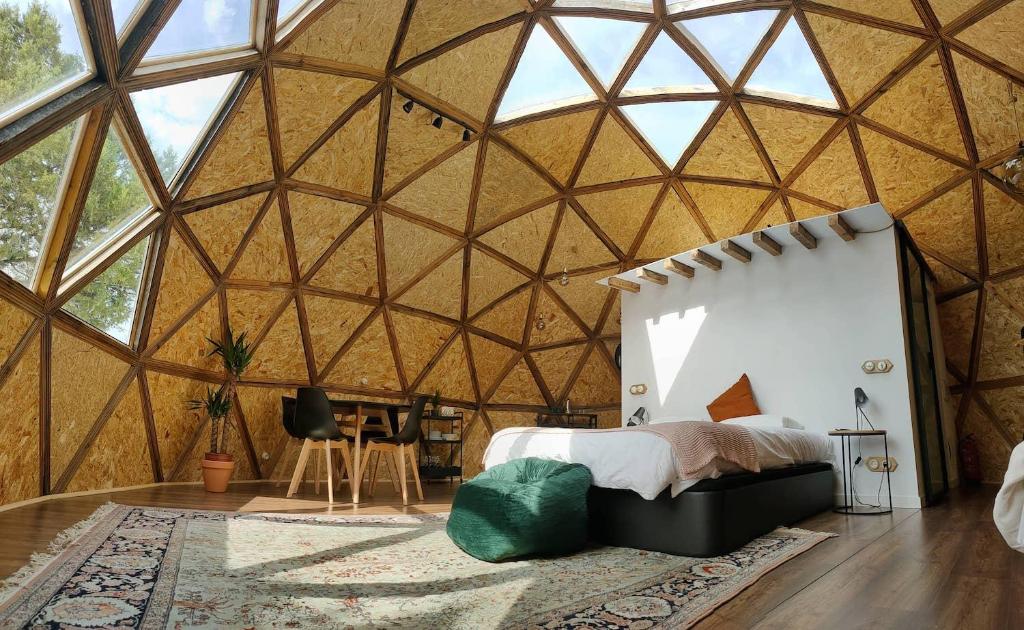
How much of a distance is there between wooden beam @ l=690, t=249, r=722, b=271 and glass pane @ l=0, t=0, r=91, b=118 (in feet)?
21.1

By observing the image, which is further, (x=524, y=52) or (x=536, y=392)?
(x=536, y=392)

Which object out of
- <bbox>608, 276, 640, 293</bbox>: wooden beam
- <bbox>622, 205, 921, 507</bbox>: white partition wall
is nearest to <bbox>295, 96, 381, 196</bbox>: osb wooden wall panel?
<bbox>608, 276, 640, 293</bbox>: wooden beam

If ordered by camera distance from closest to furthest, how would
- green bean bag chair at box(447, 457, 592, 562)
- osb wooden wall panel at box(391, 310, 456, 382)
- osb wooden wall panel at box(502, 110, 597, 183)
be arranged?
green bean bag chair at box(447, 457, 592, 562) < osb wooden wall panel at box(502, 110, 597, 183) < osb wooden wall panel at box(391, 310, 456, 382)

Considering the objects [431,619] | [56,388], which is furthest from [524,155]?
[431,619]

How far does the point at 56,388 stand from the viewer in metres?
5.79

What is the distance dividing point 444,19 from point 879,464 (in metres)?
6.21

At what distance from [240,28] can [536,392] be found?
790 centimetres

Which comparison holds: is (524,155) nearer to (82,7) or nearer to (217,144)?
(217,144)

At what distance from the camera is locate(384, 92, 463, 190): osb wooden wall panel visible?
25.0 ft

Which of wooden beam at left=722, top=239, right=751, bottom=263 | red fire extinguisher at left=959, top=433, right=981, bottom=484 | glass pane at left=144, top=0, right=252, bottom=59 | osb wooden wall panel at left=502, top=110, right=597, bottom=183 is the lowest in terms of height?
red fire extinguisher at left=959, top=433, right=981, bottom=484

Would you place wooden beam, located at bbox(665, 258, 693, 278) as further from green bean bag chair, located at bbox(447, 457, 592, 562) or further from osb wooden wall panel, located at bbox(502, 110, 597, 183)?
green bean bag chair, located at bbox(447, 457, 592, 562)

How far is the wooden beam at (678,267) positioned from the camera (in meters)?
8.37

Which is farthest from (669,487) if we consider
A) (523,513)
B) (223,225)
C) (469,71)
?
(223,225)

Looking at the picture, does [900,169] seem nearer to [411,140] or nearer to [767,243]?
[767,243]
